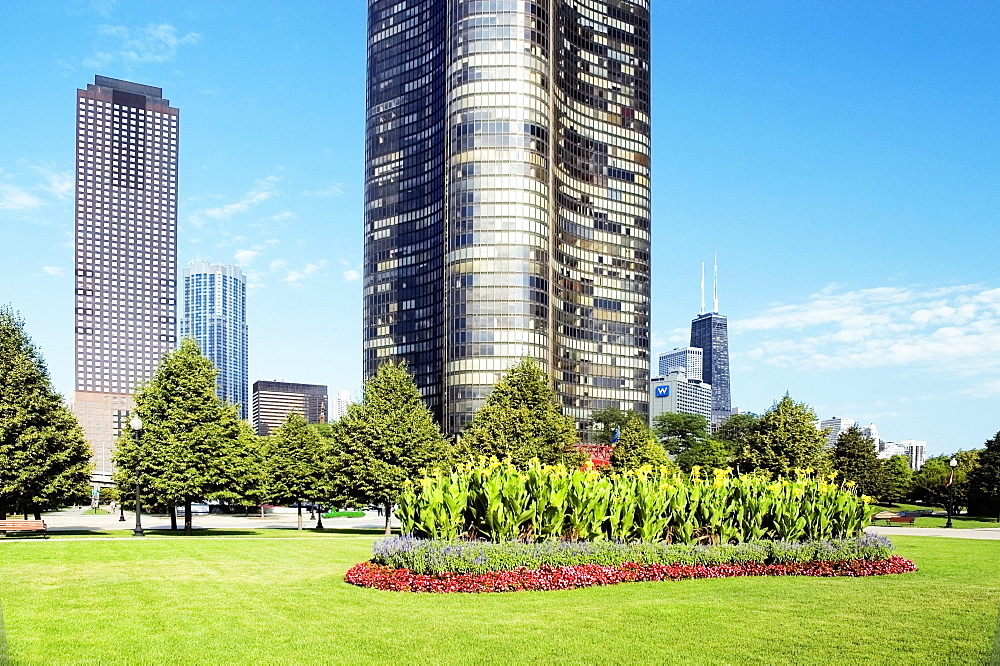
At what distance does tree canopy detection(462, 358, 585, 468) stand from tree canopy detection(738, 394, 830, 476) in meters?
11.2

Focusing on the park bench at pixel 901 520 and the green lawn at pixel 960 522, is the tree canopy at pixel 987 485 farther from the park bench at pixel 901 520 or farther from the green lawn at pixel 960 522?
the park bench at pixel 901 520

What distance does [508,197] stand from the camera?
508ft

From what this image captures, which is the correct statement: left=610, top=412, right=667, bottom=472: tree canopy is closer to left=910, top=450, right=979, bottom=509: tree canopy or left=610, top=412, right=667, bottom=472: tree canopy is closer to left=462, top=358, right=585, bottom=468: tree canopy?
left=910, top=450, right=979, bottom=509: tree canopy

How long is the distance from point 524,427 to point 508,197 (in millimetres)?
108414

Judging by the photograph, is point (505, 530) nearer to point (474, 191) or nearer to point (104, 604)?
point (104, 604)

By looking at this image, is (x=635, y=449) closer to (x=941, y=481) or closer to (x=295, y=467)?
(x=941, y=481)

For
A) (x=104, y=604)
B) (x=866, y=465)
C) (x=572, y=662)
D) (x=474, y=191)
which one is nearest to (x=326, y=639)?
(x=572, y=662)

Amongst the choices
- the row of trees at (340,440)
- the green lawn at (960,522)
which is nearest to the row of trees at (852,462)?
the green lawn at (960,522)

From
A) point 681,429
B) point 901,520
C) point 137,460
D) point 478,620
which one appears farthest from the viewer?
point 681,429

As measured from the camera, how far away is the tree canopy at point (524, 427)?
49.9 m

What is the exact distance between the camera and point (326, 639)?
13.8 meters

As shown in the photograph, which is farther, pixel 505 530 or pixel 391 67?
pixel 391 67

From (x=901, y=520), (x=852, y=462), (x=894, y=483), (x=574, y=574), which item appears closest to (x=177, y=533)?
(x=574, y=574)

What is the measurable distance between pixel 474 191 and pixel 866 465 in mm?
92934
